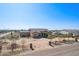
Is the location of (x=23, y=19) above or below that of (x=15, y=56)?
above

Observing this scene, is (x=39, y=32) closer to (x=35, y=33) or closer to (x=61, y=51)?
(x=35, y=33)

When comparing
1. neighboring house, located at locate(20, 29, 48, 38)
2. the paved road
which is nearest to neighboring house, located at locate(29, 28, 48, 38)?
neighboring house, located at locate(20, 29, 48, 38)

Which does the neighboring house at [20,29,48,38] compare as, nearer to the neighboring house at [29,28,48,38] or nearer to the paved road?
the neighboring house at [29,28,48,38]

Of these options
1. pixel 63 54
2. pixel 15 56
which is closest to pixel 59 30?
pixel 63 54

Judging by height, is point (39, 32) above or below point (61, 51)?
above

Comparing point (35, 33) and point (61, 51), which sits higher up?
point (35, 33)

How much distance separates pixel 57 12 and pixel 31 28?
1.07ft

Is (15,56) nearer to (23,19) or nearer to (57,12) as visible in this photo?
(23,19)

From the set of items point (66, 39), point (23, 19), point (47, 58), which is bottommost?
point (47, 58)

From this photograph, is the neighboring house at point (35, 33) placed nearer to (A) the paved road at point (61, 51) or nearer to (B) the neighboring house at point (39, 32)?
(B) the neighboring house at point (39, 32)

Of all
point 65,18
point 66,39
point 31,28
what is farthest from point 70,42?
point 31,28

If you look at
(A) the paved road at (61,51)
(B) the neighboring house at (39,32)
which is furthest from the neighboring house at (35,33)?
(A) the paved road at (61,51)

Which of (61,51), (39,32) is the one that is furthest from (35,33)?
(61,51)

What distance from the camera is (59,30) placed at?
2744 mm
